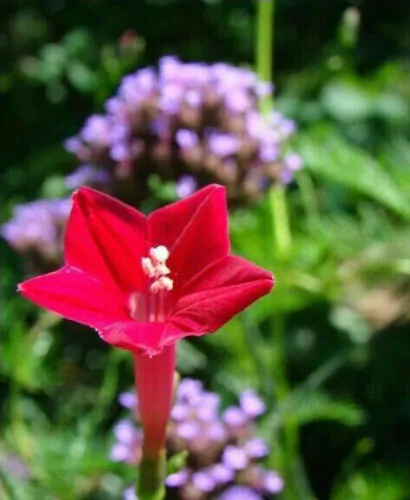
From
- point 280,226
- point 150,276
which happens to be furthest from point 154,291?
point 280,226

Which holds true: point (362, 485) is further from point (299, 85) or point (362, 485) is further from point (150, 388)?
point (299, 85)

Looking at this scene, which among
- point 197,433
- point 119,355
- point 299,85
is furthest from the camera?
point 299,85

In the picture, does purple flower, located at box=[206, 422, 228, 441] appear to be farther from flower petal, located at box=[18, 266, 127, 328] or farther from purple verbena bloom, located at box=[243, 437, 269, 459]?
flower petal, located at box=[18, 266, 127, 328]

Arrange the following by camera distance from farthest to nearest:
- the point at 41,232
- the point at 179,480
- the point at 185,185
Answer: the point at 41,232 → the point at 185,185 → the point at 179,480

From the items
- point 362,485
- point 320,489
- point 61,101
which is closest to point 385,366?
point 320,489

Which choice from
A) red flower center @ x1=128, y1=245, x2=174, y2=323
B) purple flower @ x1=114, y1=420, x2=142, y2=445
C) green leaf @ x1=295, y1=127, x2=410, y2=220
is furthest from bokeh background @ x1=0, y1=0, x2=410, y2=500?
red flower center @ x1=128, y1=245, x2=174, y2=323

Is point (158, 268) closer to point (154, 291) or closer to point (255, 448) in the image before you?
point (154, 291)

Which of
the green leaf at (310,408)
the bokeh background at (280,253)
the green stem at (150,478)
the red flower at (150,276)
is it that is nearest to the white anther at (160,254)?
the red flower at (150,276)

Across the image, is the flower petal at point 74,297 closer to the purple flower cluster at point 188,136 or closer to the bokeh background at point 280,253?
the bokeh background at point 280,253
